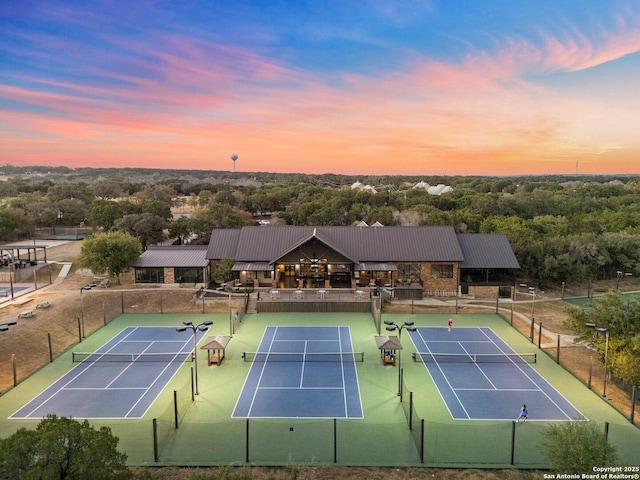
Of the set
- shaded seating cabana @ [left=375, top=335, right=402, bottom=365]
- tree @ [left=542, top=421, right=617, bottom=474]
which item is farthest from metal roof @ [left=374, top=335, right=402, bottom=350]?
tree @ [left=542, top=421, right=617, bottom=474]

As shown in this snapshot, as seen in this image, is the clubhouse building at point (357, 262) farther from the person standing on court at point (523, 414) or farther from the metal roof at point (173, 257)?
the person standing on court at point (523, 414)

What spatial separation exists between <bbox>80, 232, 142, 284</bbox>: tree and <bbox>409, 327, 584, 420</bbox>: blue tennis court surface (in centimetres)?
2696

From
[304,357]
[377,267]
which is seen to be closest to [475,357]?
[304,357]

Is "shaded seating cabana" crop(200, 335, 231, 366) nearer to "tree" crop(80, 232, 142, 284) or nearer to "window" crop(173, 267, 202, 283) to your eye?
"window" crop(173, 267, 202, 283)

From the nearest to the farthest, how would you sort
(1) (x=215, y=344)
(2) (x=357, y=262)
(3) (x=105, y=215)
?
(1) (x=215, y=344)
(2) (x=357, y=262)
(3) (x=105, y=215)

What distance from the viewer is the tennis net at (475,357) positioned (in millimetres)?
26766

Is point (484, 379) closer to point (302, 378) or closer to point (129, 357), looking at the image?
point (302, 378)

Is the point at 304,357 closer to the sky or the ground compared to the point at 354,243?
closer to the ground

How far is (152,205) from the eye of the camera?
→ 2798 inches

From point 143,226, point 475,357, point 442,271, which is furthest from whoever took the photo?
point 143,226

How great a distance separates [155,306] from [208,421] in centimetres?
2028

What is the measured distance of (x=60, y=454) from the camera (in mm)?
11172

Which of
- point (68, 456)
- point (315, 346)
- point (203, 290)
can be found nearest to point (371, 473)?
point (68, 456)

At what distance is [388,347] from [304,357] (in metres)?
5.21
